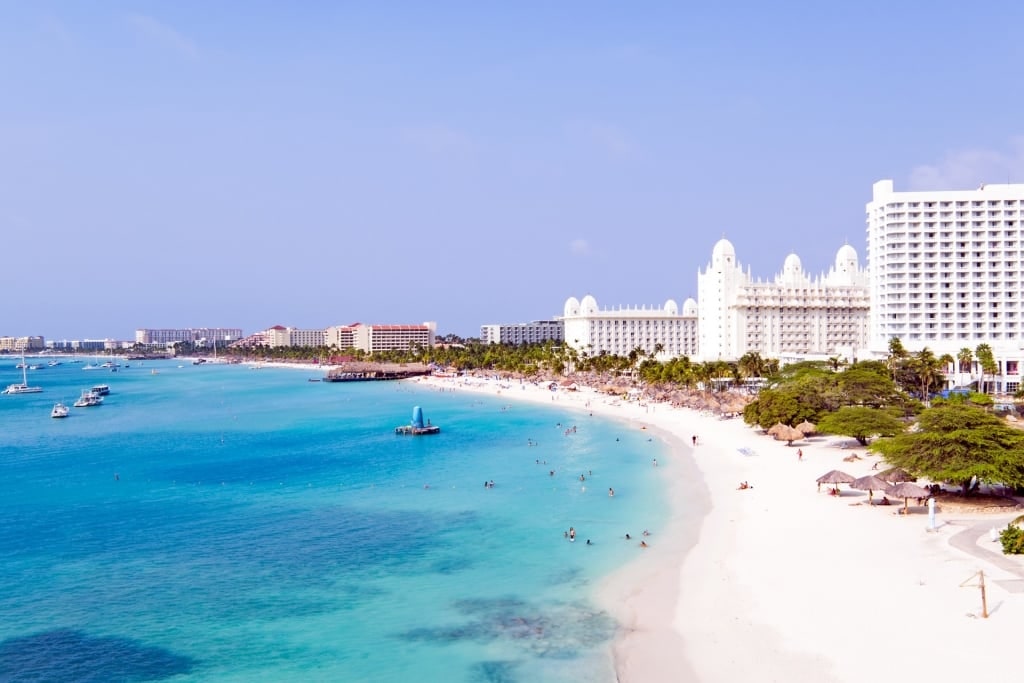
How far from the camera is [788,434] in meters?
53.1

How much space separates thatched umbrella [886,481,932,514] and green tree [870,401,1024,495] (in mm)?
697

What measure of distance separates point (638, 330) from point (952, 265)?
247ft

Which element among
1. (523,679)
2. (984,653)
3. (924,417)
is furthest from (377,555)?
(924,417)

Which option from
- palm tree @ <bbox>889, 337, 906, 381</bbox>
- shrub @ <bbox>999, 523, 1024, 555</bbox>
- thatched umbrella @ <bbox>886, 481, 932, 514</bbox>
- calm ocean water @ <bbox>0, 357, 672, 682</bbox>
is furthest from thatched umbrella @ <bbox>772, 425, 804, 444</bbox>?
shrub @ <bbox>999, 523, 1024, 555</bbox>

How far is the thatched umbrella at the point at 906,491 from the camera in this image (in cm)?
3061

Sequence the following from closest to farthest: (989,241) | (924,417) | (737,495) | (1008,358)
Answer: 1. (924,417)
2. (737,495)
3. (1008,358)
4. (989,241)

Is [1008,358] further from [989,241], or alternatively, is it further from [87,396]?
[87,396]

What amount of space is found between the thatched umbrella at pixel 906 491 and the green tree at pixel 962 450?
0.70 meters

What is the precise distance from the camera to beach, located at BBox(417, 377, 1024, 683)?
61.9 feet

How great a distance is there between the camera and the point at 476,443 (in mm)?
65500

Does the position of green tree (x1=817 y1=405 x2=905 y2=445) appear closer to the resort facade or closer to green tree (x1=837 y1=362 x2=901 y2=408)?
green tree (x1=837 y1=362 x2=901 y2=408)

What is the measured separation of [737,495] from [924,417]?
931 cm

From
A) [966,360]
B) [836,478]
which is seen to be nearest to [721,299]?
[966,360]

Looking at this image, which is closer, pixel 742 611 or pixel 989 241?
pixel 742 611
